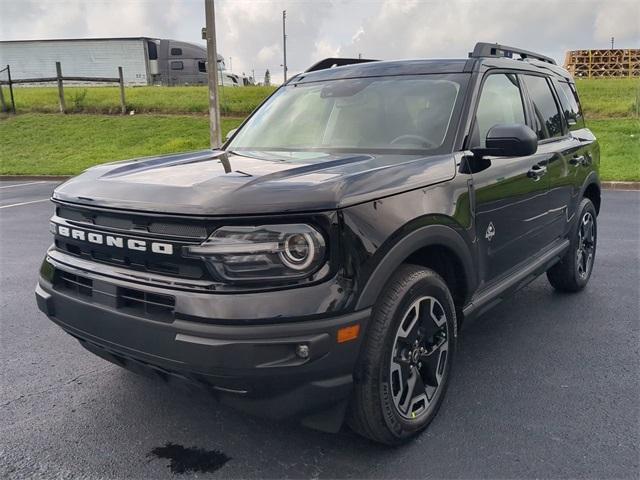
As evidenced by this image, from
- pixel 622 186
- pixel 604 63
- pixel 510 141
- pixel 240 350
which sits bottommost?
pixel 622 186

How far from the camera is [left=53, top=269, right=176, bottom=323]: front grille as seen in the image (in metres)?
2.26

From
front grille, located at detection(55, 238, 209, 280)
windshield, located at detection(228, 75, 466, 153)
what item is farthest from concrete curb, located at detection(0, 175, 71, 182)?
front grille, located at detection(55, 238, 209, 280)

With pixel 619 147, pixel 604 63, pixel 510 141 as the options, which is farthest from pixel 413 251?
pixel 604 63

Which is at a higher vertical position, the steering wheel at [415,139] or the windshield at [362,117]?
the windshield at [362,117]

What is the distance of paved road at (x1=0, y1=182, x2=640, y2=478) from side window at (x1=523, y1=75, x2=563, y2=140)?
56.5 inches

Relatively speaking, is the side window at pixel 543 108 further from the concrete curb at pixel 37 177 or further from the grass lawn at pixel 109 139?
the concrete curb at pixel 37 177

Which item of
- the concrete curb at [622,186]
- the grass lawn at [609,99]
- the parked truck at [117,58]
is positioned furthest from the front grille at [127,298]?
the parked truck at [117,58]

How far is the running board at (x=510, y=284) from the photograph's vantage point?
10.4 feet

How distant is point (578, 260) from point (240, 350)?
12.3 ft

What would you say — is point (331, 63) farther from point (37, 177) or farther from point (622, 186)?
point (37, 177)

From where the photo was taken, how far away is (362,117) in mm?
3508

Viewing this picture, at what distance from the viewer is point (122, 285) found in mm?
2352

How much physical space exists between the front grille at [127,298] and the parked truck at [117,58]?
28.1 metres

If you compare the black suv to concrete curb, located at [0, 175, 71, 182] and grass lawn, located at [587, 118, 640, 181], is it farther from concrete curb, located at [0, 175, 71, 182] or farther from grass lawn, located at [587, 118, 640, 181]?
concrete curb, located at [0, 175, 71, 182]
